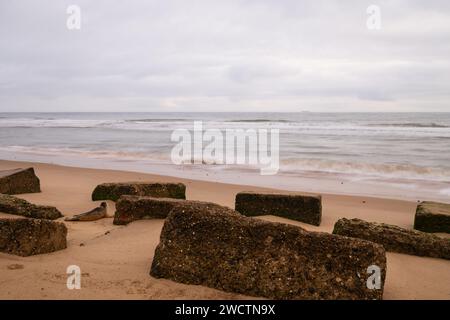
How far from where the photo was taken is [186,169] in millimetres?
11414

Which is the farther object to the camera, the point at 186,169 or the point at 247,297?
the point at 186,169

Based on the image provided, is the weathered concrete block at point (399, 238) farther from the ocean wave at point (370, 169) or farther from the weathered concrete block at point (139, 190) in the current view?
the ocean wave at point (370, 169)

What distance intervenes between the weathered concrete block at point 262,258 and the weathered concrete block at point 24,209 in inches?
88.0

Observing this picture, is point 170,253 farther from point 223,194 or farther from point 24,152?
point 24,152

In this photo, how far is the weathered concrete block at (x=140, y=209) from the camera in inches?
172

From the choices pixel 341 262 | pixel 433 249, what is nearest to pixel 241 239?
pixel 341 262

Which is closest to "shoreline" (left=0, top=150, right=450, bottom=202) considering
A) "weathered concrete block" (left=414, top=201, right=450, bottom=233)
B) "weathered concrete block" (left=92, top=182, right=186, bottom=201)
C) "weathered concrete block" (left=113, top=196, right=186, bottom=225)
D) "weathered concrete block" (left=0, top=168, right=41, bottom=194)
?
"weathered concrete block" (left=414, top=201, right=450, bottom=233)

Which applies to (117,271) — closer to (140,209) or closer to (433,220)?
(140,209)

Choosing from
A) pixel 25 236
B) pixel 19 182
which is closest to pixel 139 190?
pixel 19 182

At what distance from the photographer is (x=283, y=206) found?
5086mm

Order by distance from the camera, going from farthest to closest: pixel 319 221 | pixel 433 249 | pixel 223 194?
pixel 223 194 → pixel 319 221 → pixel 433 249

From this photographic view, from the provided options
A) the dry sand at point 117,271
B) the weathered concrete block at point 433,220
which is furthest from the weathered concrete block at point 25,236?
the weathered concrete block at point 433,220

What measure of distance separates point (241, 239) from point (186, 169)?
879cm

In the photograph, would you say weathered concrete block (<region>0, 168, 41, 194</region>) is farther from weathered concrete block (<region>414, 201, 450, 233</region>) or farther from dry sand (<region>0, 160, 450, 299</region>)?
weathered concrete block (<region>414, 201, 450, 233</region>)
